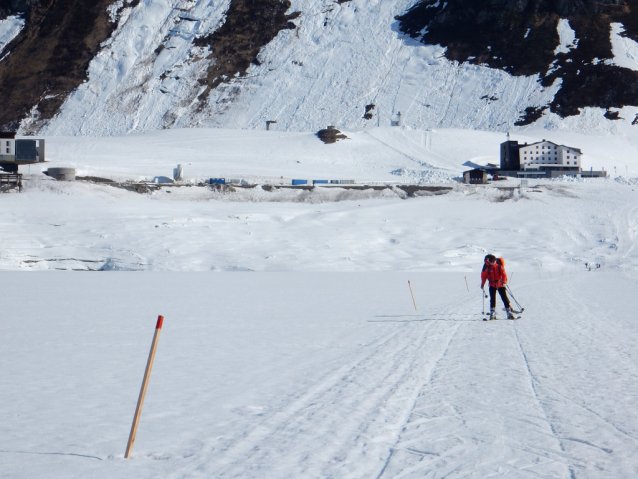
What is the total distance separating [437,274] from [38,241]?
55.1 feet

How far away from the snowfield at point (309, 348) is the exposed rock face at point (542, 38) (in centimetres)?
6640

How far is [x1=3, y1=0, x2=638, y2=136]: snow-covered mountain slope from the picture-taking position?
3723 inches

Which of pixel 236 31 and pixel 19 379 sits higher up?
pixel 236 31

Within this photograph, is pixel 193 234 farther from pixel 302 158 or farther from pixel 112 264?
pixel 302 158

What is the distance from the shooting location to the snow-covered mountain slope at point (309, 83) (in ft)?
310

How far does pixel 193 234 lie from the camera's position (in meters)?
29.5

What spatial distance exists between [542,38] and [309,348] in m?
109

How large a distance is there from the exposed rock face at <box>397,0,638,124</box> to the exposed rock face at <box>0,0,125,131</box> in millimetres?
60378

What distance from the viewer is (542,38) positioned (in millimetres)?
104688

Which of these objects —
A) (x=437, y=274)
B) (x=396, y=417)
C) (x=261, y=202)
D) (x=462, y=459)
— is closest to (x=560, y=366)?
(x=396, y=417)

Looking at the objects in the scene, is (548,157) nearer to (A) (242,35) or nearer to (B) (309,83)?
(B) (309,83)

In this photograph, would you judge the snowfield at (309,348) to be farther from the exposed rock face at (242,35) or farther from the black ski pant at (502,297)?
the exposed rock face at (242,35)

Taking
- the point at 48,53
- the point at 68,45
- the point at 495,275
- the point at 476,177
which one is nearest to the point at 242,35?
the point at 68,45

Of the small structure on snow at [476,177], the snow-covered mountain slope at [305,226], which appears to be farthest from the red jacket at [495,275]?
the small structure on snow at [476,177]
